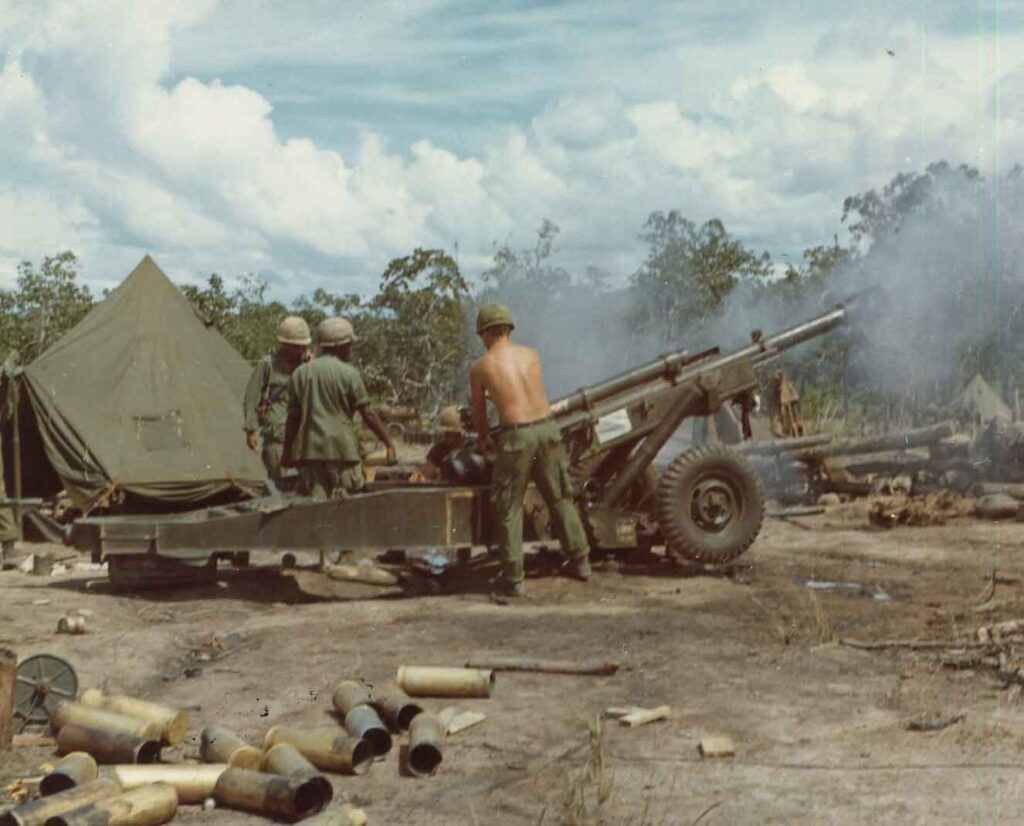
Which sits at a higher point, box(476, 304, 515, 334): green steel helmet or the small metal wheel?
box(476, 304, 515, 334): green steel helmet

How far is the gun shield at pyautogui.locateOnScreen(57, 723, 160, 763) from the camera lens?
14.8ft

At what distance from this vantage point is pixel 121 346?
43.6ft

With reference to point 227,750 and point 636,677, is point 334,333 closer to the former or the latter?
point 636,677

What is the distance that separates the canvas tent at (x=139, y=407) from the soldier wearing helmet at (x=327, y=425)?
4.54 meters

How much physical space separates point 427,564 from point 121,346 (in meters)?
5.55

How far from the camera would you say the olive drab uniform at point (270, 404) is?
9.41 meters

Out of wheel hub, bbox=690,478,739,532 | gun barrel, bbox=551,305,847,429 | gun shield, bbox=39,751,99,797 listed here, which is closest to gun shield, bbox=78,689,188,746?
gun shield, bbox=39,751,99,797

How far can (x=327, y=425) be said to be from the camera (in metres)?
8.32

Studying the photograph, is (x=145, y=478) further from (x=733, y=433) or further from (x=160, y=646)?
(x=733, y=433)

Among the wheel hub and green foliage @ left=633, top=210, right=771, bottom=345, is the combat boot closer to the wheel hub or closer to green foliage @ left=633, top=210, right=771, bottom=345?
the wheel hub

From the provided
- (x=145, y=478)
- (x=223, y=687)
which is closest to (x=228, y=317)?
(x=145, y=478)

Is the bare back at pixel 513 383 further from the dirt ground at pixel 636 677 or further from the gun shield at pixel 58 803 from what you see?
the gun shield at pixel 58 803

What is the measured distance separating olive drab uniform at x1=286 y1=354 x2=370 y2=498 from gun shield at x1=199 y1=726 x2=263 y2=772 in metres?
3.74

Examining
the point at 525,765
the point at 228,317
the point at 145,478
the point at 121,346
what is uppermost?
the point at 228,317
